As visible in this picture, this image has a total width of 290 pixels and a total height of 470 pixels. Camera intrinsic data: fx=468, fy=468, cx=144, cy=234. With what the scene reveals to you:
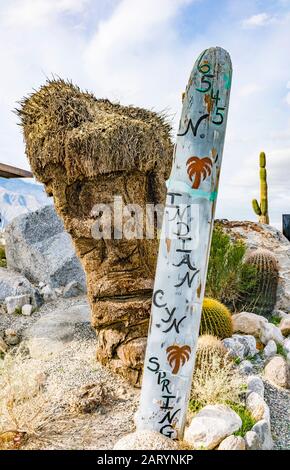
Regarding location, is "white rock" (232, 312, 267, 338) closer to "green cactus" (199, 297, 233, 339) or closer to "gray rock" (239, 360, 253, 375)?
"green cactus" (199, 297, 233, 339)

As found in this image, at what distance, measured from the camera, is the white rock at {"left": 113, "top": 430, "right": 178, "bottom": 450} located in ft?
10.5

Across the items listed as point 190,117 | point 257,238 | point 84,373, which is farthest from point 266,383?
point 257,238

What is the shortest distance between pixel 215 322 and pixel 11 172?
22.7ft

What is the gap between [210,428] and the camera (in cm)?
339

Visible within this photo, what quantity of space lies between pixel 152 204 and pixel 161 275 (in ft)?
4.87

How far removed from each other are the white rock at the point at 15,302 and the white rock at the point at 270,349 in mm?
4329

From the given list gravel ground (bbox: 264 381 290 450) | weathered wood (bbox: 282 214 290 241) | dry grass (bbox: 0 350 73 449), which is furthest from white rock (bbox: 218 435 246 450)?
weathered wood (bbox: 282 214 290 241)

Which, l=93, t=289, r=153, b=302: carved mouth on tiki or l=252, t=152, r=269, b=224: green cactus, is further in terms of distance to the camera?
l=252, t=152, r=269, b=224: green cactus

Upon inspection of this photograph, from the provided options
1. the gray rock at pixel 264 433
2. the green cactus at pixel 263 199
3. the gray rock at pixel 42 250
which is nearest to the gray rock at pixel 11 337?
the gray rock at pixel 42 250

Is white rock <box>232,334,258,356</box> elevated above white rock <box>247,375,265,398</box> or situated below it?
above

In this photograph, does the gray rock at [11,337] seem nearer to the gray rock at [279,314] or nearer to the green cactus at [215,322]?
the green cactus at [215,322]

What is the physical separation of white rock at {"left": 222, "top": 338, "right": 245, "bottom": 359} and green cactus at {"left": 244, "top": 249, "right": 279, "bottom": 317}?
2.89 metres

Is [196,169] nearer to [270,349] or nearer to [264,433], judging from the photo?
[264,433]

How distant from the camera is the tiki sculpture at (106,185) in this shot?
4.39 metres
